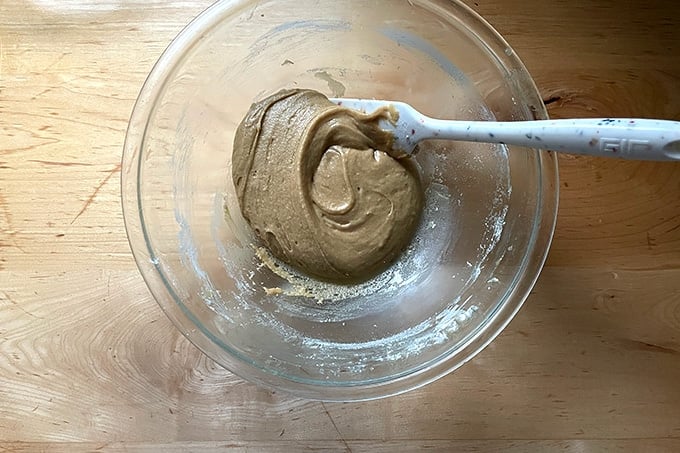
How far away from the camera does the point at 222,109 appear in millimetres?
1458

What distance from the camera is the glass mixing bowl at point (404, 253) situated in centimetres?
133

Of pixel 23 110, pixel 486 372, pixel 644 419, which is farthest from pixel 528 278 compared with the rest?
pixel 23 110

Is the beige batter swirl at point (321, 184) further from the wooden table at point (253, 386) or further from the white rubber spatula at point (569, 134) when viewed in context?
the wooden table at point (253, 386)

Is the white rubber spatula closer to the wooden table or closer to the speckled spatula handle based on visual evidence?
the speckled spatula handle

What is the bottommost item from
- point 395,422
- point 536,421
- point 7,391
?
point 7,391

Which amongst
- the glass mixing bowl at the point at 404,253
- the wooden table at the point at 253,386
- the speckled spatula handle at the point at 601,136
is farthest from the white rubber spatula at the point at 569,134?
the wooden table at the point at 253,386

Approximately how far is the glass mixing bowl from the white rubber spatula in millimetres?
154

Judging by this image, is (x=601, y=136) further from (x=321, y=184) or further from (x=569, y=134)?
(x=321, y=184)

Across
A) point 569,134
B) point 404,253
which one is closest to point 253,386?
point 404,253

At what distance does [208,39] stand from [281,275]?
572 millimetres

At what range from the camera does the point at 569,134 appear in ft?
3.49

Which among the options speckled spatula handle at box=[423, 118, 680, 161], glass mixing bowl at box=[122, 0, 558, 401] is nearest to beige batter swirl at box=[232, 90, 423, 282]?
glass mixing bowl at box=[122, 0, 558, 401]

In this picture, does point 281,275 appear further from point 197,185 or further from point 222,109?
point 222,109

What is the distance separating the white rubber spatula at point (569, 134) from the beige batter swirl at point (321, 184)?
79 mm
